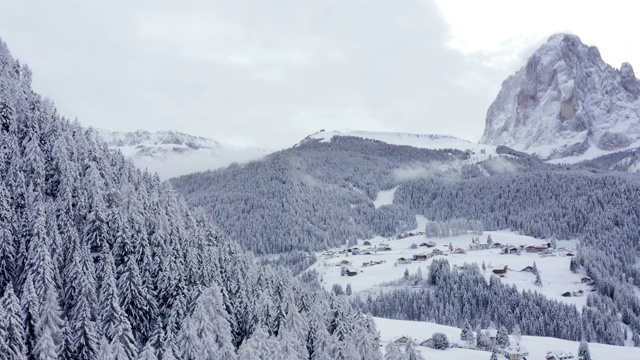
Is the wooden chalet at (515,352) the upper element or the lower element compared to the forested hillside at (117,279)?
lower

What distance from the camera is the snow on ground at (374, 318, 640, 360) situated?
116062mm

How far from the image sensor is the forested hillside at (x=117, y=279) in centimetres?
5406

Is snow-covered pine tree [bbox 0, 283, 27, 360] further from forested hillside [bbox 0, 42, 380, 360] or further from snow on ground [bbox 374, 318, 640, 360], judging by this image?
snow on ground [bbox 374, 318, 640, 360]

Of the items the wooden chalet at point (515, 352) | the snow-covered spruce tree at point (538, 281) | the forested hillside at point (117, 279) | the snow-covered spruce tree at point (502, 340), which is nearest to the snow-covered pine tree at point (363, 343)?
the forested hillside at point (117, 279)

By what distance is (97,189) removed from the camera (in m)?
72.2

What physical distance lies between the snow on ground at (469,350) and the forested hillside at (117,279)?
1764 inches

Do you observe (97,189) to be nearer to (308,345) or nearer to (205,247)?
(205,247)

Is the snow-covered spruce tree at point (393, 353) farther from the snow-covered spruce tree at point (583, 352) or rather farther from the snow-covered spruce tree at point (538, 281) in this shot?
the snow-covered spruce tree at point (538, 281)

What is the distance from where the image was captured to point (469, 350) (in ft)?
394

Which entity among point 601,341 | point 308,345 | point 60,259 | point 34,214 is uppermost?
point 34,214

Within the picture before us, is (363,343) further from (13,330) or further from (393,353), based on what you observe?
(13,330)

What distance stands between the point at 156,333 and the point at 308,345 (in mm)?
18935

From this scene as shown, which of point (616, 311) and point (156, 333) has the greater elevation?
point (156, 333)

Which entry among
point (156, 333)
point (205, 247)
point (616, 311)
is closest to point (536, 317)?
point (616, 311)
